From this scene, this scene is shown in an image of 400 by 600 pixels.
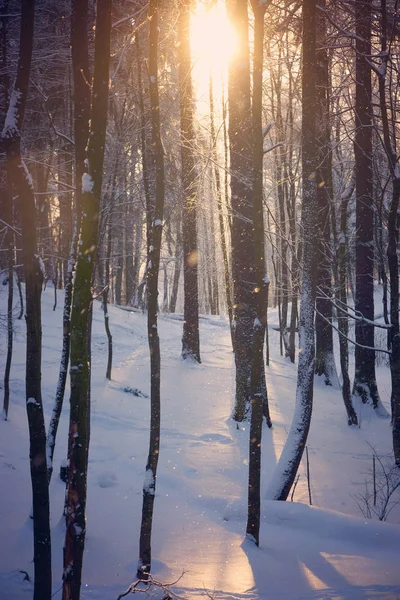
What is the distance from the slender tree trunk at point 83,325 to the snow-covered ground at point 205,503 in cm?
106

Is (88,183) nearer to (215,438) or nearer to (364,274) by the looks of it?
(215,438)

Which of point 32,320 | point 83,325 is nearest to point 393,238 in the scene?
point 83,325

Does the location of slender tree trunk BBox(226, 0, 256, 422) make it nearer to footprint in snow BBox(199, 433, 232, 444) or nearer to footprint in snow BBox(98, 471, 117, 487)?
footprint in snow BBox(199, 433, 232, 444)

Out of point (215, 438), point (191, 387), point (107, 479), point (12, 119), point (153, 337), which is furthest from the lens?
point (191, 387)

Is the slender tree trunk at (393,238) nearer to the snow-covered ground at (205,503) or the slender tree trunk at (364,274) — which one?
the snow-covered ground at (205,503)

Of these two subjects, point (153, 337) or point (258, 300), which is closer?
point (153, 337)

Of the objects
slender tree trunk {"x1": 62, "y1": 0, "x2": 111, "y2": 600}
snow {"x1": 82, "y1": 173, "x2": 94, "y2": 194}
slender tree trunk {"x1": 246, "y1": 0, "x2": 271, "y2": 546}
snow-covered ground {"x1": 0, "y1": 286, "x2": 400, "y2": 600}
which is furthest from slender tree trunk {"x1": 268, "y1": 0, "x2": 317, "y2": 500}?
snow {"x1": 82, "y1": 173, "x2": 94, "y2": 194}

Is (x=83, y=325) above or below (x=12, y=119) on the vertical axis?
below

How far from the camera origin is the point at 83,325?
9.96 ft

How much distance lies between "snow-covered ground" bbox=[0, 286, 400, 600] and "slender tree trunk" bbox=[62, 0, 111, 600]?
106 centimetres

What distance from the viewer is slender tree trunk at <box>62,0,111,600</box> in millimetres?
2936

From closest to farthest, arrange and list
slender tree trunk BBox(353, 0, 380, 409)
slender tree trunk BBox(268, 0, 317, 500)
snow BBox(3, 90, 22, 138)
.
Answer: snow BBox(3, 90, 22, 138) → slender tree trunk BBox(268, 0, 317, 500) → slender tree trunk BBox(353, 0, 380, 409)

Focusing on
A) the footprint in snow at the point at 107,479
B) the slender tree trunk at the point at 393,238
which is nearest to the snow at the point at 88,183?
the footprint in snow at the point at 107,479

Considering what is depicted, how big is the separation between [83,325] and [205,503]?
367 cm
